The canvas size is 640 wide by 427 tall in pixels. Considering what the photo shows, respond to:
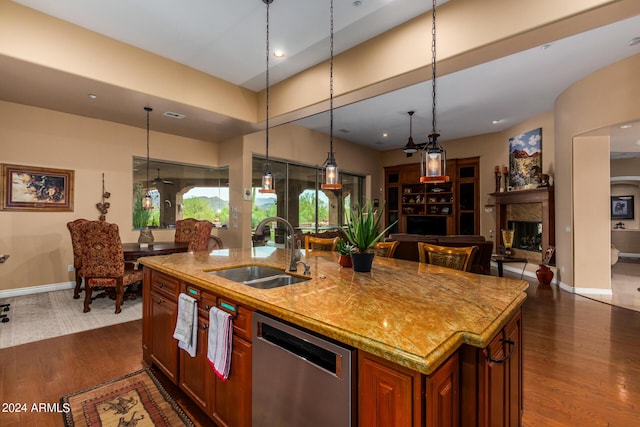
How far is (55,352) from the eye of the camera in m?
2.78

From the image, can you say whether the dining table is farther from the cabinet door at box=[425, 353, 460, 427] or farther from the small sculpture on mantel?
the cabinet door at box=[425, 353, 460, 427]

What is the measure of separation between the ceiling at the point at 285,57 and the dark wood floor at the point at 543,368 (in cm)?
298

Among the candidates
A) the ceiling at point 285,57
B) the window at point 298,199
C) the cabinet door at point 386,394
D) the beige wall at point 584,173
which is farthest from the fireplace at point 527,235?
the cabinet door at point 386,394

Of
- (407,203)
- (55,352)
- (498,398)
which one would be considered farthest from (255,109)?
(407,203)

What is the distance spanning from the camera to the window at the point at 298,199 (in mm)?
6492

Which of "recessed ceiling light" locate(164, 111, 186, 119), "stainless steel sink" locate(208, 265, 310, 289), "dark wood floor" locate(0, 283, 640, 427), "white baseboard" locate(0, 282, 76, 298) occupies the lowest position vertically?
"dark wood floor" locate(0, 283, 640, 427)

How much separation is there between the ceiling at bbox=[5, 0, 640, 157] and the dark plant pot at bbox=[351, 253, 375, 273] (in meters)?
2.36

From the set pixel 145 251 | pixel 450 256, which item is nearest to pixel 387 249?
pixel 450 256

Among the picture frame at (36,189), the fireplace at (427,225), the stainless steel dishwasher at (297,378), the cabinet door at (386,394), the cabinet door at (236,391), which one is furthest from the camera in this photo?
the fireplace at (427,225)

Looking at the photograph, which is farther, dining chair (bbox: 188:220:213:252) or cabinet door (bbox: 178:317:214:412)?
dining chair (bbox: 188:220:213:252)

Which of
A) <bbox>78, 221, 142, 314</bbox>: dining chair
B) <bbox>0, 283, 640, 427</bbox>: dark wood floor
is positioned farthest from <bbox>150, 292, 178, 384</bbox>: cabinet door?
<bbox>78, 221, 142, 314</bbox>: dining chair

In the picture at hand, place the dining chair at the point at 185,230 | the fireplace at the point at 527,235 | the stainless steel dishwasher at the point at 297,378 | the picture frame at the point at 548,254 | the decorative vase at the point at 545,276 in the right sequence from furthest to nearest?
the fireplace at the point at 527,235 → the picture frame at the point at 548,254 → the decorative vase at the point at 545,276 → the dining chair at the point at 185,230 → the stainless steel dishwasher at the point at 297,378

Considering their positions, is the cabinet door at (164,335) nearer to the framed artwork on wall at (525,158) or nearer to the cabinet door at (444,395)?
the cabinet door at (444,395)

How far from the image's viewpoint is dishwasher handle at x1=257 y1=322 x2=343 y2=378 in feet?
3.65
